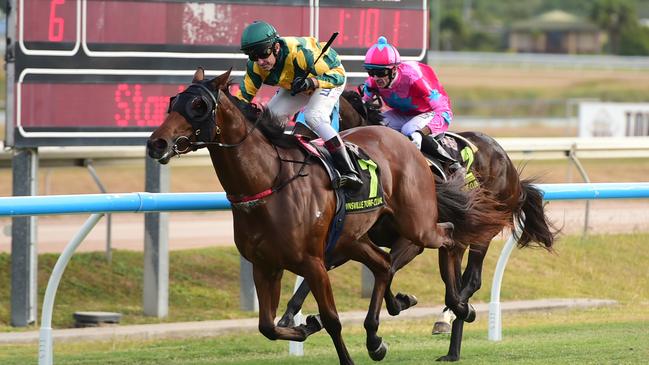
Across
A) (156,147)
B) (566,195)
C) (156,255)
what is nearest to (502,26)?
(156,255)

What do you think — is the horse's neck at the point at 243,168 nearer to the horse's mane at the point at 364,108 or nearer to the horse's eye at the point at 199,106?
the horse's eye at the point at 199,106

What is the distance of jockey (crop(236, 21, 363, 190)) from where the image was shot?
6.37 metres

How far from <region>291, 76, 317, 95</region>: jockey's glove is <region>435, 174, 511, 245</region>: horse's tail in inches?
46.7

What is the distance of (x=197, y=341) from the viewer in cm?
862

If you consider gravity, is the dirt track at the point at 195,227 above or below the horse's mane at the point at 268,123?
below

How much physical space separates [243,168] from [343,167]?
24.9 inches

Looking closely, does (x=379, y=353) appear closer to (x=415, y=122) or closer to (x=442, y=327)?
(x=442, y=327)

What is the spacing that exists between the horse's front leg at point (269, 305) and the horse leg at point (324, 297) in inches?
6.3

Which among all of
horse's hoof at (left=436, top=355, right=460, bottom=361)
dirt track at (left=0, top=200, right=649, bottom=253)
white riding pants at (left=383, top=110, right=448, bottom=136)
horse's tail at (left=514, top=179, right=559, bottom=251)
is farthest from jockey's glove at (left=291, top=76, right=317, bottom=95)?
dirt track at (left=0, top=200, right=649, bottom=253)

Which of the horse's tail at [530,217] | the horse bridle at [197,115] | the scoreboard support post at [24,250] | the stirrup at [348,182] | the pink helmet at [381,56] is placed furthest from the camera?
the scoreboard support post at [24,250]

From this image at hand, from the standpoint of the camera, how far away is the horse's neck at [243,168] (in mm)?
6074

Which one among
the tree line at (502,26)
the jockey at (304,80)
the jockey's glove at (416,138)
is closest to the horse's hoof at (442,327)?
the jockey's glove at (416,138)

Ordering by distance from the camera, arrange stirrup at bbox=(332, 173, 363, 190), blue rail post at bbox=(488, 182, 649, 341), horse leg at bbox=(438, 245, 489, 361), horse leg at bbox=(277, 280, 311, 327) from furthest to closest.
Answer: blue rail post at bbox=(488, 182, 649, 341) < horse leg at bbox=(438, 245, 489, 361) < horse leg at bbox=(277, 280, 311, 327) < stirrup at bbox=(332, 173, 363, 190)

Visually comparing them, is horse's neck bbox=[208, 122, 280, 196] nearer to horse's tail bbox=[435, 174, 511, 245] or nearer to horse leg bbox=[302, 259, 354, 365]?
horse leg bbox=[302, 259, 354, 365]
